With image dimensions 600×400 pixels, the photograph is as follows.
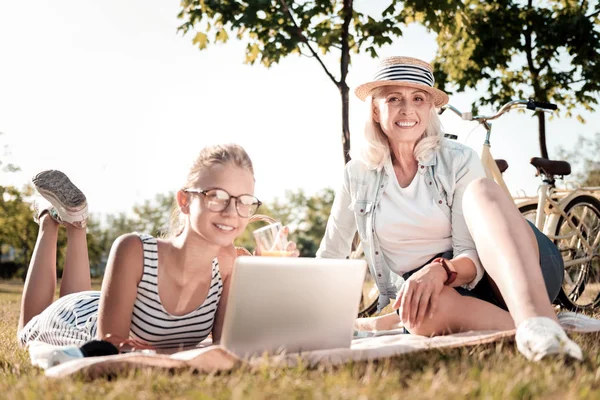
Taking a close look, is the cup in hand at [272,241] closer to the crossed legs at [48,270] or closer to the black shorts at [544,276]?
the black shorts at [544,276]

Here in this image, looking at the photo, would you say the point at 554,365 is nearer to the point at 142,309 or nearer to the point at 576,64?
the point at 142,309

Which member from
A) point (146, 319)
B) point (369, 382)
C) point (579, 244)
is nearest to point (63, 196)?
point (146, 319)

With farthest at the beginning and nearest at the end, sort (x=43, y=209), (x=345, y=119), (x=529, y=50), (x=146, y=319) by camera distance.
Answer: (x=529, y=50), (x=345, y=119), (x=43, y=209), (x=146, y=319)

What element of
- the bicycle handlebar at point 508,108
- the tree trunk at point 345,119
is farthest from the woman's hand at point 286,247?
the tree trunk at point 345,119

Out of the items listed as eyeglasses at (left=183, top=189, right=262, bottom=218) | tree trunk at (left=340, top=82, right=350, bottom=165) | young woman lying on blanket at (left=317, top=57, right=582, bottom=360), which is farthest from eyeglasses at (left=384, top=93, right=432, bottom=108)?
tree trunk at (left=340, top=82, right=350, bottom=165)

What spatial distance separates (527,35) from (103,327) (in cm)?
1148

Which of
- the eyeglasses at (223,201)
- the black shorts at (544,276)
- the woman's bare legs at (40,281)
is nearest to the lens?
the eyeglasses at (223,201)

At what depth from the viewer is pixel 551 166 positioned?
5.95 meters

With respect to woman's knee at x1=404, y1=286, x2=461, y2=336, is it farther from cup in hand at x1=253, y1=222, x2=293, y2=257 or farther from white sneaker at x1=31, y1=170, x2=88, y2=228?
white sneaker at x1=31, y1=170, x2=88, y2=228

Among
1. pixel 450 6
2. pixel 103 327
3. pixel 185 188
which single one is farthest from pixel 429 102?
pixel 450 6

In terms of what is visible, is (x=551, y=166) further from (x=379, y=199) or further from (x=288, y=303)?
(x=288, y=303)

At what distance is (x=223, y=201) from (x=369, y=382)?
958 mm

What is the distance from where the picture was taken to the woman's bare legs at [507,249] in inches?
102

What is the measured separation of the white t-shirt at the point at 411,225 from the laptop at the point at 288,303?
0.94m
